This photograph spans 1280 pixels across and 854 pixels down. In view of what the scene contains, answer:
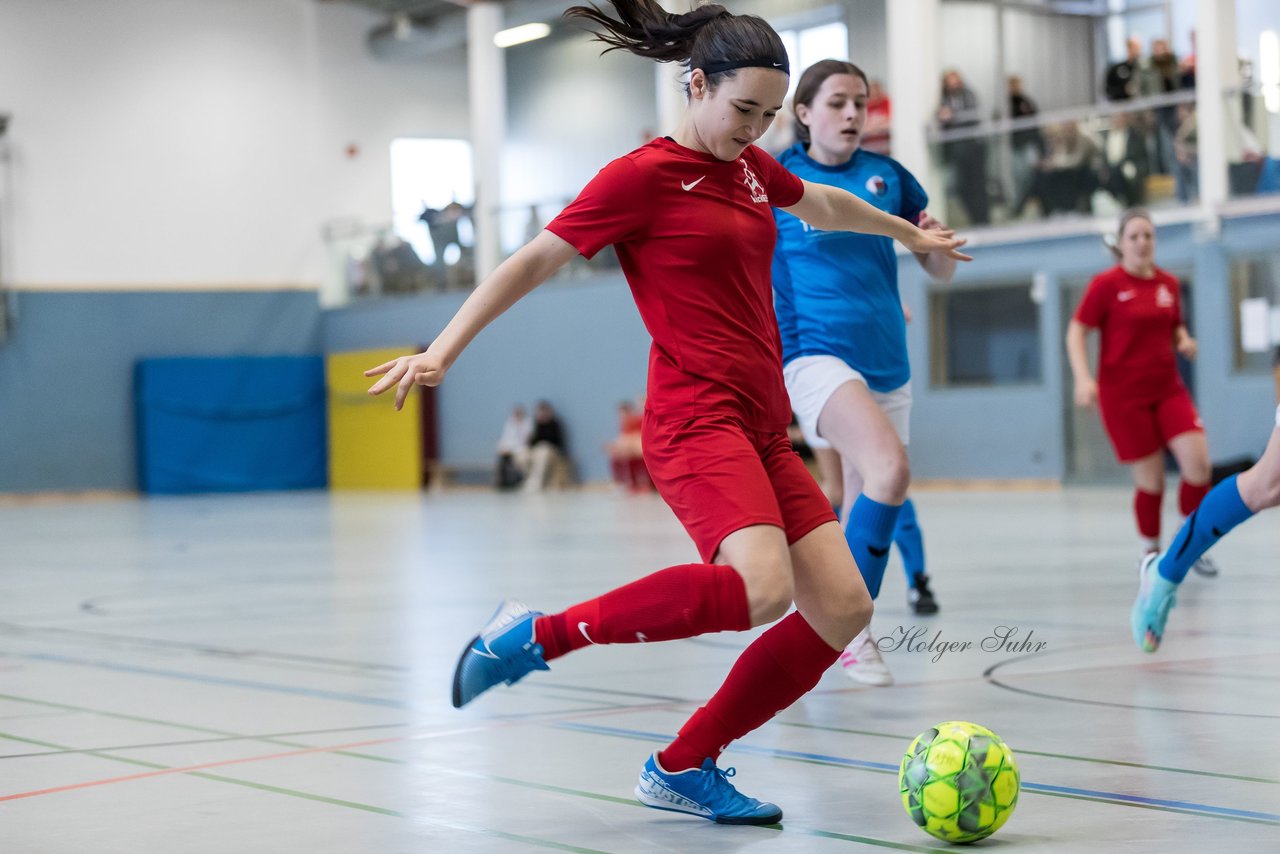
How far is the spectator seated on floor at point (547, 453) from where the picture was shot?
997 inches

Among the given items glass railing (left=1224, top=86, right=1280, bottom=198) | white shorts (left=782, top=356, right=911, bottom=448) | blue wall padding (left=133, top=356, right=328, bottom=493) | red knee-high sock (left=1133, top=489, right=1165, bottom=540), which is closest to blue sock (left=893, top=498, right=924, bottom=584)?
white shorts (left=782, top=356, right=911, bottom=448)

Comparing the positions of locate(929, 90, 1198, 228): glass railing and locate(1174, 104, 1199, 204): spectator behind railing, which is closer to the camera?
locate(1174, 104, 1199, 204): spectator behind railing

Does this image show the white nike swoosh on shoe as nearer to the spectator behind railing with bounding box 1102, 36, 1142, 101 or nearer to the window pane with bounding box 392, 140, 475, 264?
the spectator behind railing with bounding box 1102, 36, 1142, 101

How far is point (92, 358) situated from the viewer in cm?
2833

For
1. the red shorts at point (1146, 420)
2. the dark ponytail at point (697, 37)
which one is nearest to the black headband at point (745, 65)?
the dark ponytail at point (697, 37)

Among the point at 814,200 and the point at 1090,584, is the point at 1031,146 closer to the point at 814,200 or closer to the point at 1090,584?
the point at 1090,584

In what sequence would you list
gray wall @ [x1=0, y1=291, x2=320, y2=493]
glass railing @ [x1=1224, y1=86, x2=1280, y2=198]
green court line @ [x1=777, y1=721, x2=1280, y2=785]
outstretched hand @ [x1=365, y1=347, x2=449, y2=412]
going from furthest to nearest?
gray wall @ [x1=0, y1=291, x2=320, y2=493]
glass railing @ [x1=1224, y1=86, x2=1280, y2=198]
green court line @ [x1=777, y1=721, x2=1280, y2=785]
outstretched hand @ [x1=365, y1=347, x2=449, y2=412]

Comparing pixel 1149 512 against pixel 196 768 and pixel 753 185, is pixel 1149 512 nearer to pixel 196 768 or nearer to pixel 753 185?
pixel 753 185

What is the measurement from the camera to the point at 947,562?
378 inches

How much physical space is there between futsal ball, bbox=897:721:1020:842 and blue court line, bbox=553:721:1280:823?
309 mm

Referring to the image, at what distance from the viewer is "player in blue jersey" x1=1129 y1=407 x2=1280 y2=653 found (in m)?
5.00

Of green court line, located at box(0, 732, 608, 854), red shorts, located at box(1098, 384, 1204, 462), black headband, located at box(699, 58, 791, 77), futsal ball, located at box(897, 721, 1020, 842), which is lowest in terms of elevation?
green court line, located at box(0, 732, 608, 854)

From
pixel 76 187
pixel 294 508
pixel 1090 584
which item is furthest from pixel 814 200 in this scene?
pixel 76 187

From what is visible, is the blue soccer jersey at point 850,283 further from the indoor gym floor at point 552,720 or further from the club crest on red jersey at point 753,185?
the club crest on red jersey at point 753,185
